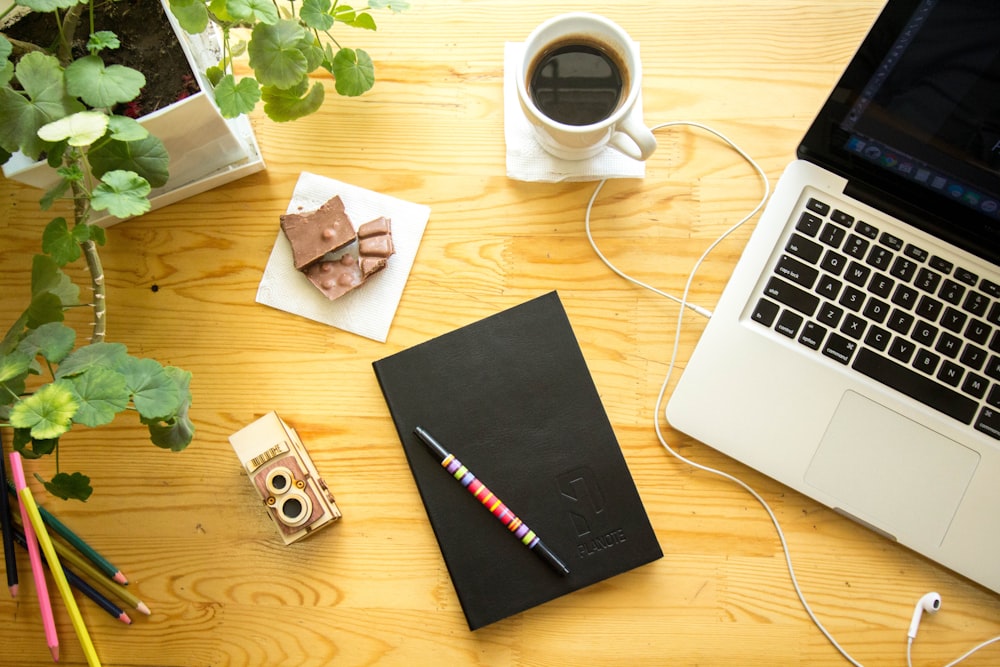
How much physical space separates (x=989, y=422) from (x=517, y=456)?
0.45 metres

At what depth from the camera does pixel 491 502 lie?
2.43 feet

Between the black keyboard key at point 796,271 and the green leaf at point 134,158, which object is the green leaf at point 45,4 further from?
the black keyboard key at point 796,271

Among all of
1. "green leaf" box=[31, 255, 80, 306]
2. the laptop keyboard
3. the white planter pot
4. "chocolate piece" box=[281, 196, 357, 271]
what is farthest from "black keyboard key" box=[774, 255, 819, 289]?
"green leaf" box=[31, 255, 80, 306]

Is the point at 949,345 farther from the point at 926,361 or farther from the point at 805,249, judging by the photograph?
the point at 805,249

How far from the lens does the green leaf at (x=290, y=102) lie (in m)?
0.68

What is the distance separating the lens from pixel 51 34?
0.66 metres

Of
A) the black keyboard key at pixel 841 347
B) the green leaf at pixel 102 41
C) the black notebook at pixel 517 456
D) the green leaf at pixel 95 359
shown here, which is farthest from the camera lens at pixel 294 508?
the black keyboard key at pixel 841 347

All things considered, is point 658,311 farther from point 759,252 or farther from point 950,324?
point 950,324

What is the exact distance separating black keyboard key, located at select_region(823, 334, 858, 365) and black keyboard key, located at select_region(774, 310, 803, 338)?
0.11 feet

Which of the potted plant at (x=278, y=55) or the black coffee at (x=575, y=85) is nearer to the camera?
the potted plant at (x=278, y=55)

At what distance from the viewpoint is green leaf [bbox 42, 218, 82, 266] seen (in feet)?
1.98

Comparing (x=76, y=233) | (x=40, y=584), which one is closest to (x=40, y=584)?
(x=40, y=584)

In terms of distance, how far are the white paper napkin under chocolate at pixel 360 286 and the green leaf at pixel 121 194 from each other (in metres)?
0.22

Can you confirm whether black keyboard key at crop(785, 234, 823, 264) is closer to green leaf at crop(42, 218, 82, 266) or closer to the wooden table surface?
the wooden table surface
